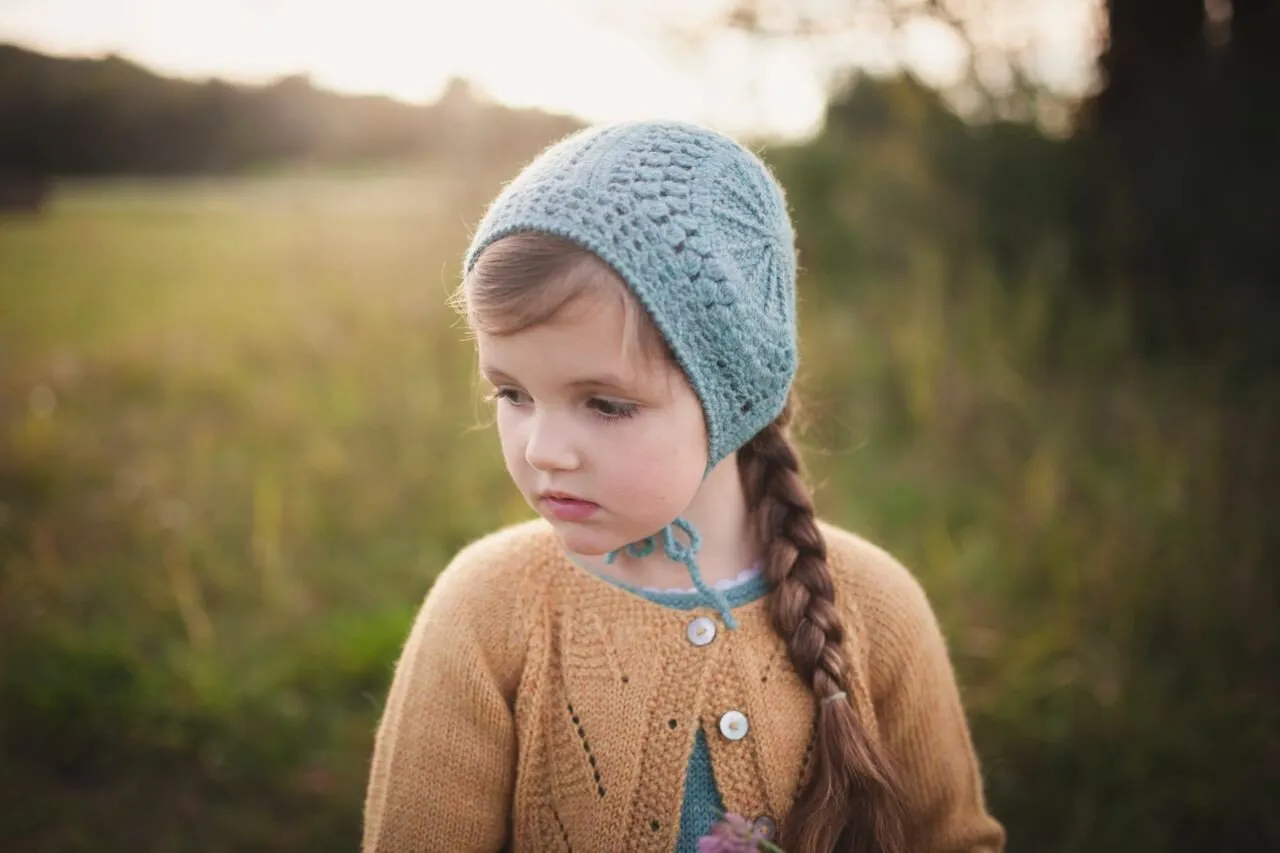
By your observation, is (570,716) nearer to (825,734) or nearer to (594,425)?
(825,734)

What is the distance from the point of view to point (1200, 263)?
214 inches

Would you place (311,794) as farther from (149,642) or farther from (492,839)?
(492,839)

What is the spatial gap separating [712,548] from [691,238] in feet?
2.09

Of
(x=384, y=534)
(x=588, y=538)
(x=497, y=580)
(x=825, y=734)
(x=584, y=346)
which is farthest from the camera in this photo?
(x=384, y=534)

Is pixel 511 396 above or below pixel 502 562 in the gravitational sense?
above

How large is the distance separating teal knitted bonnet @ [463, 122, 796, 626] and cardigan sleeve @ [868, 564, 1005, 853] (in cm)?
38

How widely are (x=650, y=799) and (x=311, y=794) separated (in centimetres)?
163

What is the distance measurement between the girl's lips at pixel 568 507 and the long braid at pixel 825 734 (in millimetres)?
443

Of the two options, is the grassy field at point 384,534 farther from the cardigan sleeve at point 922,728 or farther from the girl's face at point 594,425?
the girl's face at point 594,425

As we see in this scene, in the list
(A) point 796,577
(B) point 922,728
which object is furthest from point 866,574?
(B) point 922,728

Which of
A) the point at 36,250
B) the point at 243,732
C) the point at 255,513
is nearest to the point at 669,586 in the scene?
the point at 243,732

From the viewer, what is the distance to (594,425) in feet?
4.52

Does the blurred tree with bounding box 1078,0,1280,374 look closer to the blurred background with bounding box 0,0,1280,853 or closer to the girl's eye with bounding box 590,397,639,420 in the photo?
the blurred background with bounding box 0,0,1280,853

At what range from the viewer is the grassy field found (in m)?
2.72
